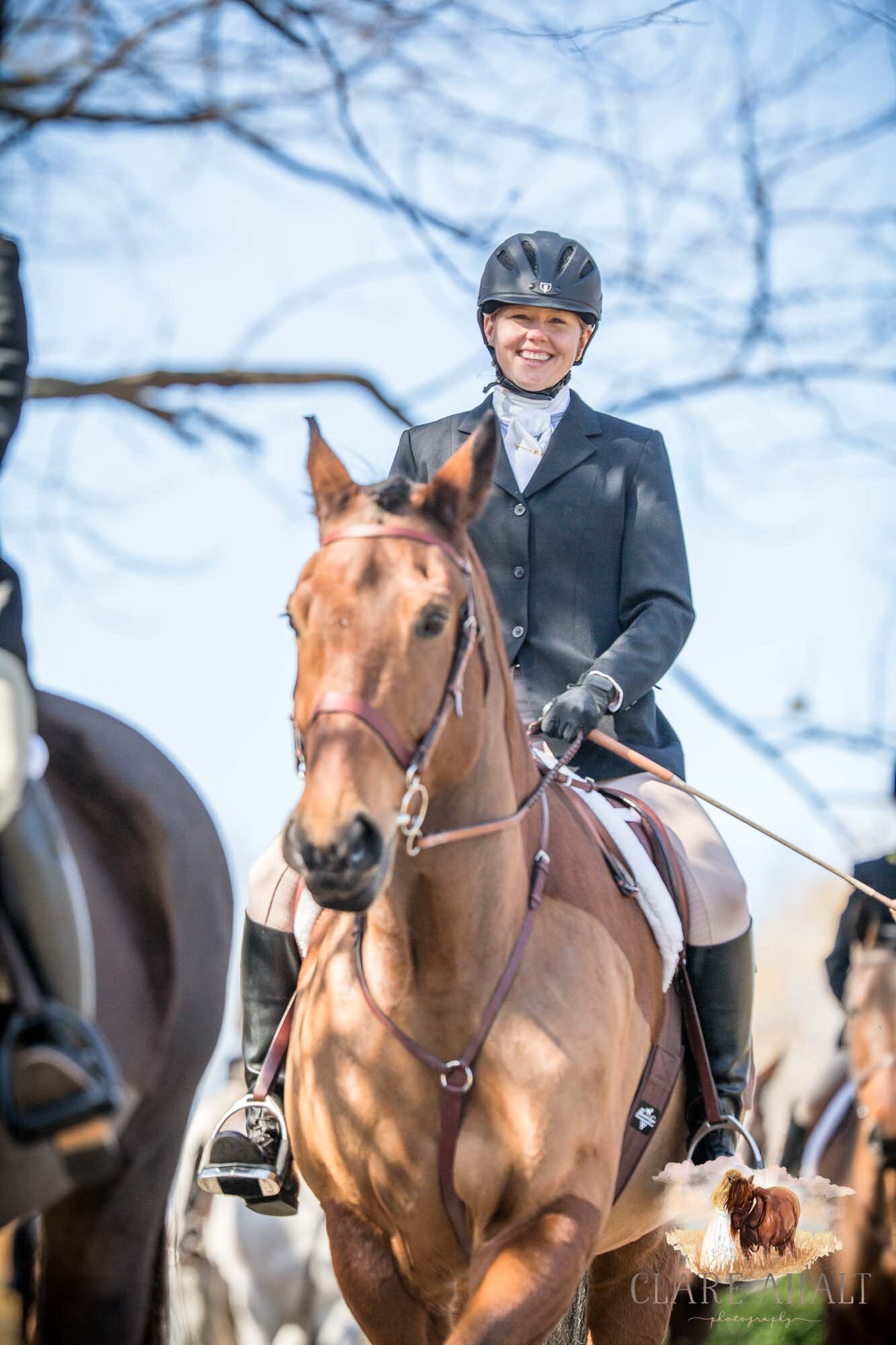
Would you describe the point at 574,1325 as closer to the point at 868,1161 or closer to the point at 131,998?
the point at 868,1161

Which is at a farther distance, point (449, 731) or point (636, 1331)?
point (636, 1331)

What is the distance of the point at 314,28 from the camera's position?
25.6 ft

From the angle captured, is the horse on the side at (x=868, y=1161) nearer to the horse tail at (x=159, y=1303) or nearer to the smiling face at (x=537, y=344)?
the horse tail at (x=159, y=1303)

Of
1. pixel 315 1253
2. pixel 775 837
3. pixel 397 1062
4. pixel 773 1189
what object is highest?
pixel 775 837

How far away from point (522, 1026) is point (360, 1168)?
63cm

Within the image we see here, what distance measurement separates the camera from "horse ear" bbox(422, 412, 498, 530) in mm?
4328

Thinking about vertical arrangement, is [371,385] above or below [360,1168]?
above

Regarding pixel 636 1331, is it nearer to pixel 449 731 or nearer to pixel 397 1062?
pixel 397 1062

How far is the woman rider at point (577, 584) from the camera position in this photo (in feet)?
17.4

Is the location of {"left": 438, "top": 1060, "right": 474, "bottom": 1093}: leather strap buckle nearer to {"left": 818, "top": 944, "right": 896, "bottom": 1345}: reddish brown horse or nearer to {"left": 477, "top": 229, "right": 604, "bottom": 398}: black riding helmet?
{"left": 818, "top": 944, "right": 896, "bottom": 1345}: reddish brown horse

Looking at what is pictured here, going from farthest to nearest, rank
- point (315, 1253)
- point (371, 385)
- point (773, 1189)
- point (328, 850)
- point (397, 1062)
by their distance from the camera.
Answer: point (315, 1253) < point (371, 385) < point (773, 1189) < point (397, 1062) < point (328, 850)

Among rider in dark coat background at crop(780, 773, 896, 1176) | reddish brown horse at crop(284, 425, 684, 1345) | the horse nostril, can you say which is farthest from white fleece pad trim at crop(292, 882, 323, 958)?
rider in dark coat background at crop(780, 773, 896, 1176)

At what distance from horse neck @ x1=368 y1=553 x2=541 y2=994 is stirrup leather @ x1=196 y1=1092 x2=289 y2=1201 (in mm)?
903

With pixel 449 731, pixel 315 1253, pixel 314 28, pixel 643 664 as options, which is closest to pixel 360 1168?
pixel 449 731
